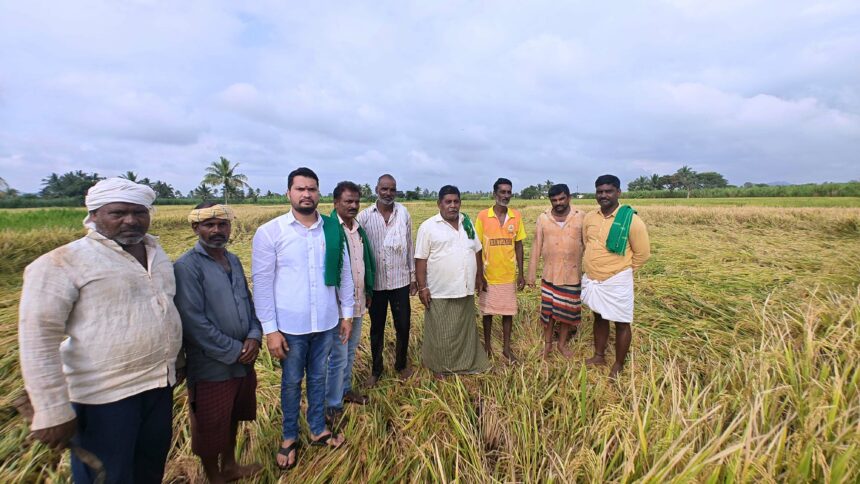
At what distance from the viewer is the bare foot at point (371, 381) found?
298 cm

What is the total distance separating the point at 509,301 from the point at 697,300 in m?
2.67

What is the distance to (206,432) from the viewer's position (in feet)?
6.04

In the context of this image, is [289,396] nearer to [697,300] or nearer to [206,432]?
[206,432]

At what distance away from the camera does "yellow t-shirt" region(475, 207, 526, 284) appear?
11.0 feet

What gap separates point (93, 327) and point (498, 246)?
2926 mm

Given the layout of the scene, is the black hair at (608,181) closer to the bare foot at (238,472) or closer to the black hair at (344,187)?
the black hair at (344,187)

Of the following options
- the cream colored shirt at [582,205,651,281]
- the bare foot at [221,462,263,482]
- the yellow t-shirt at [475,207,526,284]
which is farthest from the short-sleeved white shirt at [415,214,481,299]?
the bare foot at [221,462,263,482]

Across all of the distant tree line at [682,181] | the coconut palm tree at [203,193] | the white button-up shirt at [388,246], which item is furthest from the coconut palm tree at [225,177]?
the distant tree line at [682,181]

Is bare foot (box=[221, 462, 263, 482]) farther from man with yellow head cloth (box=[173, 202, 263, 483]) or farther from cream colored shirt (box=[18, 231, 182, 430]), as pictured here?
cream colored shirt (box=[18, 231, 182, 430])

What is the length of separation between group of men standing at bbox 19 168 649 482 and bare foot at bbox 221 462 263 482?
0.01m

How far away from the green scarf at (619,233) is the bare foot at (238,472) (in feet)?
10.6

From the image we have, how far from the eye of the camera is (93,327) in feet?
4.43

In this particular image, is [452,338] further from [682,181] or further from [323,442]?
[682,181]

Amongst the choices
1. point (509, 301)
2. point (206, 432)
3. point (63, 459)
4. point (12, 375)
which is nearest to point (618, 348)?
point (509, 301)
